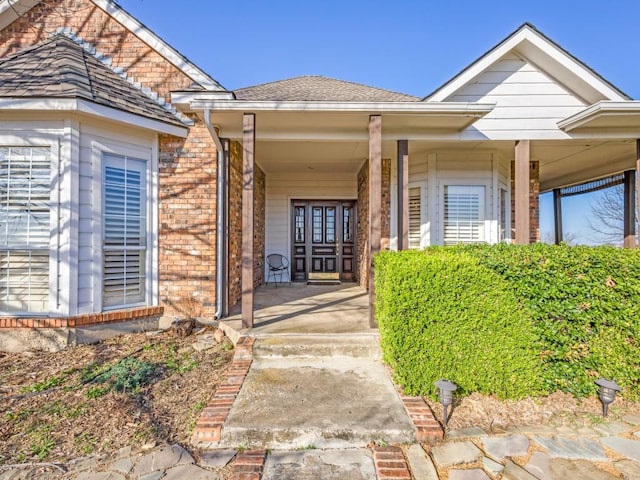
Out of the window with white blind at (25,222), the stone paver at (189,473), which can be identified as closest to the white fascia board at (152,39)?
the window with white blind at (25,222)

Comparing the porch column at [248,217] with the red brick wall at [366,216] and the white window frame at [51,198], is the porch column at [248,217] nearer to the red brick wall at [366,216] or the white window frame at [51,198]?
the white window frame at [51,198]

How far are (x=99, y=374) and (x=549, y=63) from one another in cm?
736

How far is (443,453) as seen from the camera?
223 centimetres

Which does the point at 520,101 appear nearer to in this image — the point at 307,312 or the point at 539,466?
the point at 307,312

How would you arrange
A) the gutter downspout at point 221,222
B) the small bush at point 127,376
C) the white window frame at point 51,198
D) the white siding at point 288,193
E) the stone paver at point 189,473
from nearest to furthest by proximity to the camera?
the stone paver at point 189,473 < the small bush at point 127,376 < the white window frame at point 51,198 < the gutter downspout at point 221,222 < the white siding at point 288,193

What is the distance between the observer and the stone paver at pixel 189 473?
2.00 meters

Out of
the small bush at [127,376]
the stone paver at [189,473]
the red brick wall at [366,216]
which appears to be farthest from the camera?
the red brick wall at [366,216]

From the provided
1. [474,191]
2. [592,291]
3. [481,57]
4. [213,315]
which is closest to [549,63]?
[481,57]

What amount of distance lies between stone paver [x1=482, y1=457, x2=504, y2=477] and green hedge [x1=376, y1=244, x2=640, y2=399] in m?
0.69

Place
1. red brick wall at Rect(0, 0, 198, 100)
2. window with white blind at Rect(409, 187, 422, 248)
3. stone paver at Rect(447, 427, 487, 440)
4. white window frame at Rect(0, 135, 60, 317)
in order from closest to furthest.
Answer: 1. stone paver at Rect(447, 427, 487, 440)
2. white window frame at Rect(0, 135, 60, 317)
3. red brick wall at Rect(0, 0, 198, 100)
4. window with white blind at Rect(409, 187, 422, 248)

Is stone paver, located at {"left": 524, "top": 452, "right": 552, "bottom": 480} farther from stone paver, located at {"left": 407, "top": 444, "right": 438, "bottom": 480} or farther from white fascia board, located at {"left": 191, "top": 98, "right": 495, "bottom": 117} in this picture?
white fascia board, located at {"left": 191, "top": 98, "right": 495, "bottom": 117}

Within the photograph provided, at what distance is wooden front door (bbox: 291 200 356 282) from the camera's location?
829cm

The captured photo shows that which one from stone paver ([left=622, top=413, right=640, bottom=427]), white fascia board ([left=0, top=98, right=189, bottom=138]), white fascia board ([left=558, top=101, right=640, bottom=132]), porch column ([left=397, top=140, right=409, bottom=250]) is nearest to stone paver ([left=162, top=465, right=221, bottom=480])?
stone paver ([left=622, top=413, right=640, bottom=427])

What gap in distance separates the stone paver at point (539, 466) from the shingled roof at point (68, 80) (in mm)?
5333
